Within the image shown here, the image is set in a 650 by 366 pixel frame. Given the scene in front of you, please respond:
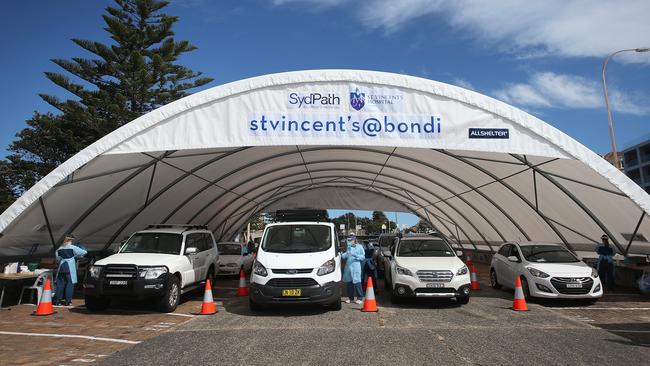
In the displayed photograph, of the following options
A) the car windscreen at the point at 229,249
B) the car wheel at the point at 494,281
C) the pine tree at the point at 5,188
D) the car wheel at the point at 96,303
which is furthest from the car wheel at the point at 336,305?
the pine tree at the point at 5,188

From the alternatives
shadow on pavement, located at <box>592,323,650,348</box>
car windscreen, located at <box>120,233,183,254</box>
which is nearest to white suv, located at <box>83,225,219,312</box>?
car windscreen, located at <box>120,233,183,254</box>

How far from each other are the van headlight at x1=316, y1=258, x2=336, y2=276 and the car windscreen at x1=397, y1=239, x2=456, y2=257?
262 centimetres

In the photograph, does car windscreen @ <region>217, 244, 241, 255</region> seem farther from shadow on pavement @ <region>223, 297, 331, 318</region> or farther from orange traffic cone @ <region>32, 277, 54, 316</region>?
orange traffic cone @ <region>32, 277, 54, 316</region>

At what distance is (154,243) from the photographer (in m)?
10.7

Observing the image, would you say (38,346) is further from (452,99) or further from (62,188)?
(452,99)

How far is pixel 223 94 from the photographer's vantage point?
10562 millimetres

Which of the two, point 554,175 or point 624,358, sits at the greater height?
point 554,175

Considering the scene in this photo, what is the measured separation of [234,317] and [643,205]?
9.05 metres

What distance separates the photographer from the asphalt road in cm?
592

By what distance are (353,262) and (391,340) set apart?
3.42 m

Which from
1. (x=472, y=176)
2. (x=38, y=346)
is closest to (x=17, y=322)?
(x=38, y=346)

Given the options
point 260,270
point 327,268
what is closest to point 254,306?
point 260,270

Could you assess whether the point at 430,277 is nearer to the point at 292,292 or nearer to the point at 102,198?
the point at 292,292

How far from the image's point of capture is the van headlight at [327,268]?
351 inches
